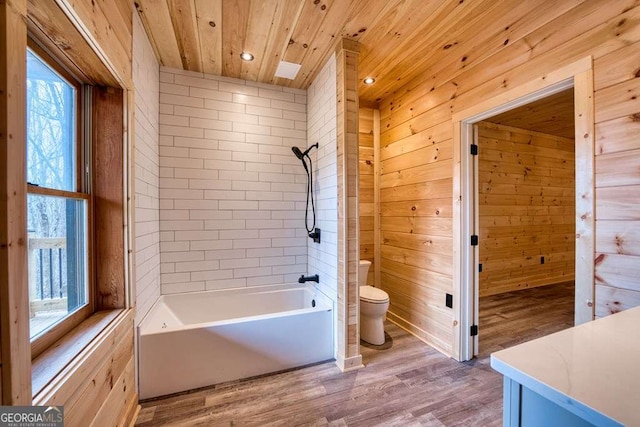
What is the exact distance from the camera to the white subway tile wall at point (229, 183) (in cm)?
236

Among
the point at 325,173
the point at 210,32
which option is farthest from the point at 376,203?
the point at 210,32

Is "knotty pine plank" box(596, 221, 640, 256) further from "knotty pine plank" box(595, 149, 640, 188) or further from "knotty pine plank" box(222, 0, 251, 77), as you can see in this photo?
"knotty pine plank" box(222, 0, 251, 77)

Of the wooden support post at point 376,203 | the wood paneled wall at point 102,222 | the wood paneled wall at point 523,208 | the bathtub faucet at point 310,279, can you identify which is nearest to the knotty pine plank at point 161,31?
the wood paneled wall at point 102,222

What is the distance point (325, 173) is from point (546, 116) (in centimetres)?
313

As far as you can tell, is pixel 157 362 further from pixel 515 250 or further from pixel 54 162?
pixel 515 250

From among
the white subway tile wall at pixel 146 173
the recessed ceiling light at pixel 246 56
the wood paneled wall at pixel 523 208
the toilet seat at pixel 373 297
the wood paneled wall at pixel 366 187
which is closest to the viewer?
the white subway tile wall at pixel 146 173

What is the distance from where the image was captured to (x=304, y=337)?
80.5 inches

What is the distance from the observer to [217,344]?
1.85 m

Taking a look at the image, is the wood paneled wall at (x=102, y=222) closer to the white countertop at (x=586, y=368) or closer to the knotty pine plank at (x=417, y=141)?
the white countertop at (x=586, y=368)

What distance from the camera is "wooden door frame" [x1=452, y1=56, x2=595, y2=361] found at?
4.38 ft

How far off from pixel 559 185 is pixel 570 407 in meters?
5.17

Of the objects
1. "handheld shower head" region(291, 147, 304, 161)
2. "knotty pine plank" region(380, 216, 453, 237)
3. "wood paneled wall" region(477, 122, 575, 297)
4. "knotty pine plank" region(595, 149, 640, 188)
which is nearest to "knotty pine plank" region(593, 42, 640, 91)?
"knotty pine plank" region(595, 149, 640, 188)

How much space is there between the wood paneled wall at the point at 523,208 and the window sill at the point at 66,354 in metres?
4.18

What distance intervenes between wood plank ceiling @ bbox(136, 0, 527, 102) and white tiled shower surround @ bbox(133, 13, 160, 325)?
211mm
